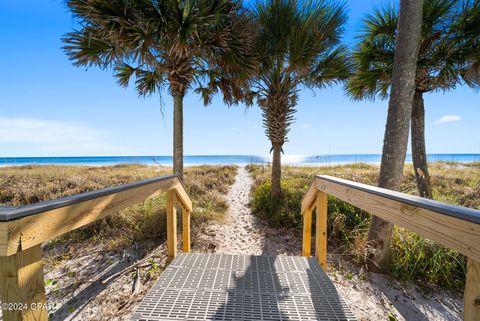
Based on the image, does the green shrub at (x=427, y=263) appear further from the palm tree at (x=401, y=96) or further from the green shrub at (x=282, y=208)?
the green shrub at (x=282, y=208)

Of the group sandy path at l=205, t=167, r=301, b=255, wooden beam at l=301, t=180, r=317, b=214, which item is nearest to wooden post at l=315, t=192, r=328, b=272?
wooden beam at l=301, t=180, r=317, b=214

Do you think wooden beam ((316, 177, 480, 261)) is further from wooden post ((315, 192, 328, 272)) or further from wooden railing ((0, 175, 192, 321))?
wooden railing ((0, 175, 192, 321))

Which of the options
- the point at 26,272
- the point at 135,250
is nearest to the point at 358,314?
the point at 26,272

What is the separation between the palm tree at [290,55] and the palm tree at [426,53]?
32.2 inches

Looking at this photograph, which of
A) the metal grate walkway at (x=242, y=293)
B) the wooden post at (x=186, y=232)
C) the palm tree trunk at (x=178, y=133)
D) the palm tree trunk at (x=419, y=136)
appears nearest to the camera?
the metal grate walkway at (x=242, y=293)

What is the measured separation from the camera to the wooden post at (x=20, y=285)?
0.86m

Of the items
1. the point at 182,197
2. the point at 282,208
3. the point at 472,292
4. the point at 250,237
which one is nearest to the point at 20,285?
the point at 472,292

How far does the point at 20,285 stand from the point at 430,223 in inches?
71.8

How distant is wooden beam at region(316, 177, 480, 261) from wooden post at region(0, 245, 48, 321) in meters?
1.77

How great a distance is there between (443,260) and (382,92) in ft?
15.9

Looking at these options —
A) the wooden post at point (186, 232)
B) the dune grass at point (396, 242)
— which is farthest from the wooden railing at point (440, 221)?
the wooden post at point (186, 232)

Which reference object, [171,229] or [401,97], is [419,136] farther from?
[171,229]

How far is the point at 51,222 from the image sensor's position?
102 cm

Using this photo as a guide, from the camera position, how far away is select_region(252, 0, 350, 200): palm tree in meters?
4.40
